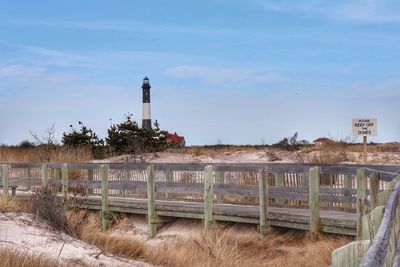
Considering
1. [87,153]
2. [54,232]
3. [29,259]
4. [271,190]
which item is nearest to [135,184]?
[271,190]

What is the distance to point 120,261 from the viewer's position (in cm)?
1003

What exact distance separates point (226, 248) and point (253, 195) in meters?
2.65

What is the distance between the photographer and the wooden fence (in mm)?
12547

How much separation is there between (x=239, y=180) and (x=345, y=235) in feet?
21.5

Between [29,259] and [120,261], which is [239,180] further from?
[29,259]

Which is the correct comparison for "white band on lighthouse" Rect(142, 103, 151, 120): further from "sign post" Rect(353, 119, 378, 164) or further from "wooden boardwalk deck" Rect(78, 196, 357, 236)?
"wooden boardwalk deck" Rect(78, 196, 357, 236)

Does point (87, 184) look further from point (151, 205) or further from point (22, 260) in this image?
point (22, 260)

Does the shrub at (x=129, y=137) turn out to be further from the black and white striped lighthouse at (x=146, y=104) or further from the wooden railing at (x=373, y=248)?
the wooden railing at (x=373, y=248)

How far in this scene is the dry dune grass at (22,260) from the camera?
23.9 feet

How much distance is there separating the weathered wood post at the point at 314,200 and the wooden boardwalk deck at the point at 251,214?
0.37ft

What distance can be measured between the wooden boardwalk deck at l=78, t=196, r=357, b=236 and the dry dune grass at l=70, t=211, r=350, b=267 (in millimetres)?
229

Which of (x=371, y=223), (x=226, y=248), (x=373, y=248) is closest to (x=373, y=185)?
(x=226, y=248)

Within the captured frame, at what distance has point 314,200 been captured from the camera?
12820mm

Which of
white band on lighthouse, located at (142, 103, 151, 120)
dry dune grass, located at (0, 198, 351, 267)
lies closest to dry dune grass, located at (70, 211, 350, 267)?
dry dune grass, located at (0, 198, 351, 267)
